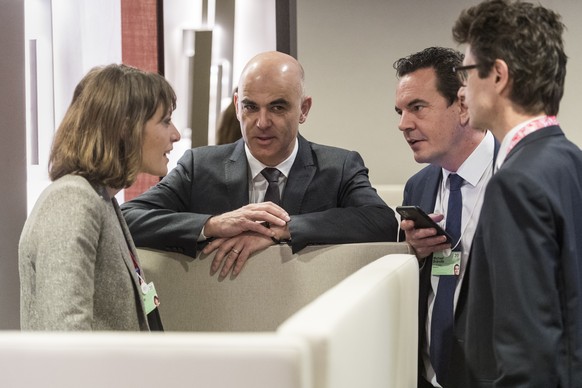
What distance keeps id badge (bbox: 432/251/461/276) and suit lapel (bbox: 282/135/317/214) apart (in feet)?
1.88

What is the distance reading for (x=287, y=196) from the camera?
2.97 meters

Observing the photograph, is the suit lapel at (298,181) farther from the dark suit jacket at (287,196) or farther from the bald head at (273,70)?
the bald head at (273,70)

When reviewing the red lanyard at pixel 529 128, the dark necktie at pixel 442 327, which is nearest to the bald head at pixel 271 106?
the dark necktie at pixel 442 327

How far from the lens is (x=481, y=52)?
1991 mm

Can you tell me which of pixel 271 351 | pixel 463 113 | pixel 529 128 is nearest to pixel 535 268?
pixel 529 128

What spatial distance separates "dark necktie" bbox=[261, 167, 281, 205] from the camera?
3.00 meters

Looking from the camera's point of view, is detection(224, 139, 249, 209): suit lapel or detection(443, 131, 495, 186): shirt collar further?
detection(224, 139, 249, 209): suit lapel

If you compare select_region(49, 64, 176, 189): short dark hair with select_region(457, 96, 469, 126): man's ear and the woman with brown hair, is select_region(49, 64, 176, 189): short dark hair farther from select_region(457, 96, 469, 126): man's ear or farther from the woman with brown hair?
select_region(457, 96, 469, 126): man's ear

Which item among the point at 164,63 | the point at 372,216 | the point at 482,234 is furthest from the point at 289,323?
the point at 164,63

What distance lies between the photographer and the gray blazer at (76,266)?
182 centimetres

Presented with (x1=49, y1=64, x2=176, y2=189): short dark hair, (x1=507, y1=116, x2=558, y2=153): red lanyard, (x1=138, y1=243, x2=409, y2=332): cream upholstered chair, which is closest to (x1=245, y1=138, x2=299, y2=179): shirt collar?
(x1=138, y1=243, x2=409, y2=332): cream upholstered chair

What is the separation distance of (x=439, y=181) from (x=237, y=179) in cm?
72

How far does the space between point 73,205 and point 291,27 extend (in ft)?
11.9

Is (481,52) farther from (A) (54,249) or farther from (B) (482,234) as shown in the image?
(A) (54,249)
